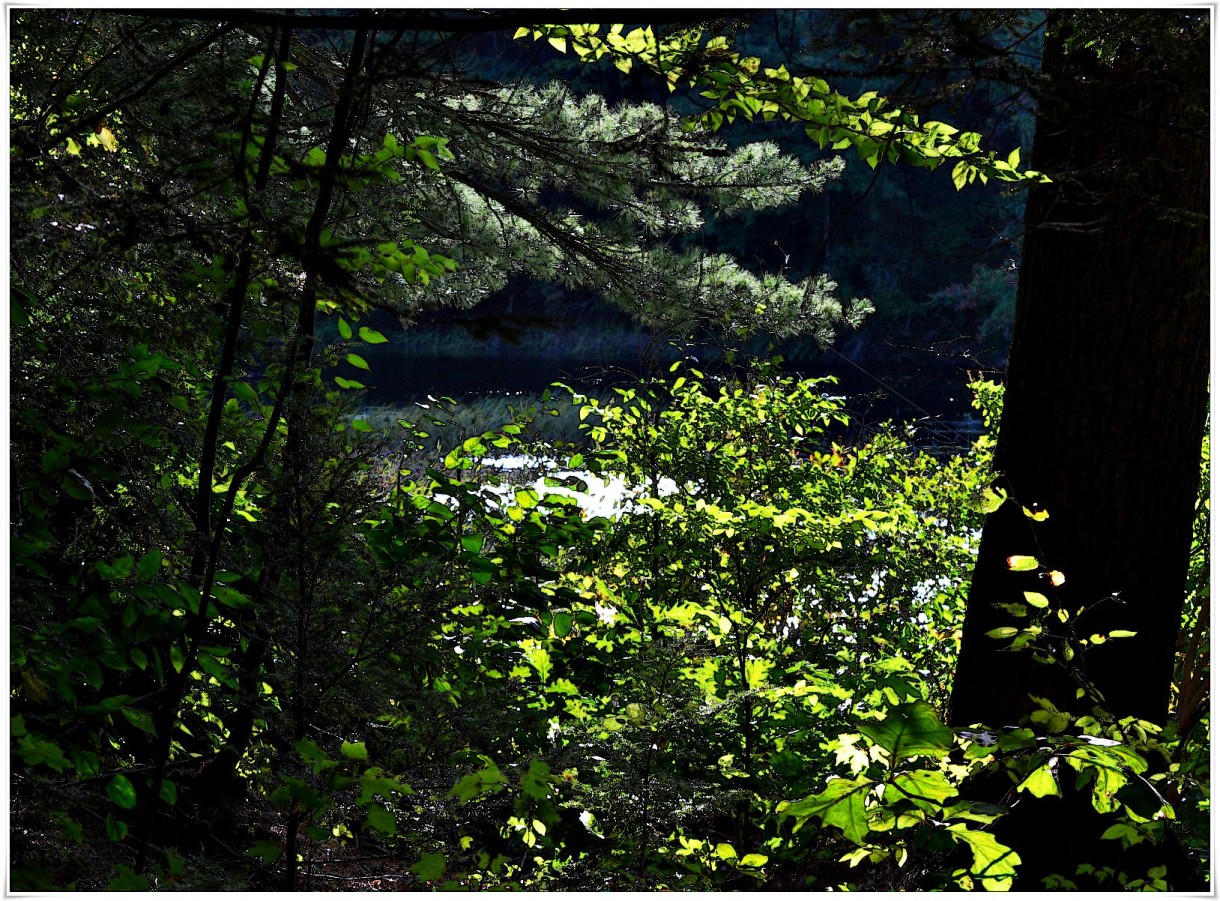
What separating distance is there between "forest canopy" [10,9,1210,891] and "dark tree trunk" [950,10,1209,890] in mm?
13

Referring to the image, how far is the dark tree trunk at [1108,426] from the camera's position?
7.98 feet

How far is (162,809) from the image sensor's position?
233 centimetres

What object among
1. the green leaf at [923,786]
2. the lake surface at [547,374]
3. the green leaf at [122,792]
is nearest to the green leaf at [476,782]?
the green leaf at [122,792]

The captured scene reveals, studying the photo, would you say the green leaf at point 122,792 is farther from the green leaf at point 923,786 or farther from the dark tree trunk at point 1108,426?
the dark tree trunk at point 1108,426

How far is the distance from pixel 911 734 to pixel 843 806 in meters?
0.13

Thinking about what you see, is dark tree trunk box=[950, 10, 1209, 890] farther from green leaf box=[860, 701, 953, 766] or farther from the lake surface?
the lake surface

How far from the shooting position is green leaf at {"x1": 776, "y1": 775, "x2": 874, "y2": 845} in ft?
4.25

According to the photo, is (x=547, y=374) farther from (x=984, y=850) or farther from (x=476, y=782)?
(x=984, y=850)

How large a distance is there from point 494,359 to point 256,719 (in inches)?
967

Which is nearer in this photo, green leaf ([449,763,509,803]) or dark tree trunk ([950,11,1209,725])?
green leaf ([449,763,509,803])

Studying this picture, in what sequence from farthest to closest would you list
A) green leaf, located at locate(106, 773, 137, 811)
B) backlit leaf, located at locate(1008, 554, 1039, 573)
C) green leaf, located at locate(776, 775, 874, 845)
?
backlit leaf, located at locate(1008, 554, 1039, 573), green leaf, located at locate(106, 773, 137, 811), green leaf, located at locate(776, 775, 874, 845)

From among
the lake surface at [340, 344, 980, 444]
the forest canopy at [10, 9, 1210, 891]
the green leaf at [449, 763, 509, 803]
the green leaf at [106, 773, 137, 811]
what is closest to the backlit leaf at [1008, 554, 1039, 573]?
the forest canopy at [10, 9, 1210, 891]

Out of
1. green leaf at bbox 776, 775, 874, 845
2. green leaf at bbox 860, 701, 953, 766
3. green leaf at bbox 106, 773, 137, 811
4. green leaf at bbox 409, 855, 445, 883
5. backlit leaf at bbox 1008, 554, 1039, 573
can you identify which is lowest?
green leaf at bbox 409, 855, 445, 883

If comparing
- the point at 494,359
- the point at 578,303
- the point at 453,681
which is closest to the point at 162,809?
the point at 453,681
